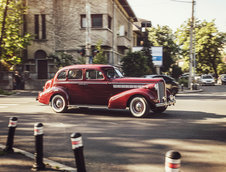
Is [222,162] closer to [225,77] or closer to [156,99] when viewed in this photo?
[156,99]

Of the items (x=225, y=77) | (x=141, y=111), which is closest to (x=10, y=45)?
(x=141, y=111)

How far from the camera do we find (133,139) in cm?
669

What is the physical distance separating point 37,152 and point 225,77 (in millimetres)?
48181

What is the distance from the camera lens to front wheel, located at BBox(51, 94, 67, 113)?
11.3 metres

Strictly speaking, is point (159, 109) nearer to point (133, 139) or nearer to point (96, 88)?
point (96, 88)

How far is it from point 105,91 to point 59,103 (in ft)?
7.09

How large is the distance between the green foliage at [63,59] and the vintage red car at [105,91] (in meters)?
14.9

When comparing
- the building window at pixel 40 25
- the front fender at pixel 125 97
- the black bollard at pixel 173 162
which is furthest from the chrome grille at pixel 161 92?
the building window at pixel 40 25

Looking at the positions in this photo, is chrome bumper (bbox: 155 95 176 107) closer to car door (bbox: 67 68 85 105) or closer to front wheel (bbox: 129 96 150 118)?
front wheel (bbox: 129 96 150 118)

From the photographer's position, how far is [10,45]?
21422 millimetres

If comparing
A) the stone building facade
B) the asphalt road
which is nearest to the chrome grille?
the asphalt road

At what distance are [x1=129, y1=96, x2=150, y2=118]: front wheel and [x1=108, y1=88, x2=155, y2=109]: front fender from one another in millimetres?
167

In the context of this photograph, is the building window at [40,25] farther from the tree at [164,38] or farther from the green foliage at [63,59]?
the tree at [164,38]

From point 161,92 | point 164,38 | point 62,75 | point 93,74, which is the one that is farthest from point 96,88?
point 164,38
